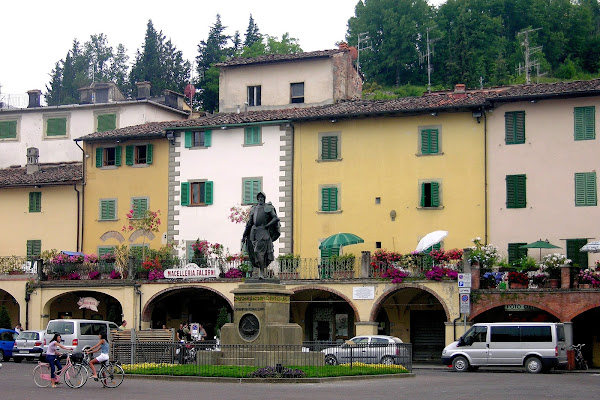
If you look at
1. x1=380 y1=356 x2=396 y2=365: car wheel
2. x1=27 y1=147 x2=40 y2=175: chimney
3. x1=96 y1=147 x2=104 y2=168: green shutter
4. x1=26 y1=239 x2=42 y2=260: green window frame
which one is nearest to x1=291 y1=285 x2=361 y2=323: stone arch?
x1=380 y1=356 x2=396 y2=365: car wheel

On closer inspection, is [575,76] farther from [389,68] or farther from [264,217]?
[264,217]

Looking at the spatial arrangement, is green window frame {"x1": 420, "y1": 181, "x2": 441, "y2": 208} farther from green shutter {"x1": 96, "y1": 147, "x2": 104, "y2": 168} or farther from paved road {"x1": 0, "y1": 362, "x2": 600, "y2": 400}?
green shutter {"x1": 96, "y1": 147, "x2": 104, "y2": 168}

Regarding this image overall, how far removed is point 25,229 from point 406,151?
19.2 metres

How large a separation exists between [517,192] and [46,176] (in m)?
22.9

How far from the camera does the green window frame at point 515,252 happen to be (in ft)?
141

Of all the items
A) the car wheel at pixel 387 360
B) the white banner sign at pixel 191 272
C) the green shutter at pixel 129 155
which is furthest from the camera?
the green shutter at pixel 129 155

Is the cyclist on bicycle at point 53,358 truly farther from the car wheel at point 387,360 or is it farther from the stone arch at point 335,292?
the stone arch at point 335,292

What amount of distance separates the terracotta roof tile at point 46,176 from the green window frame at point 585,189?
75.3 feet

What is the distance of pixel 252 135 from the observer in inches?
1909

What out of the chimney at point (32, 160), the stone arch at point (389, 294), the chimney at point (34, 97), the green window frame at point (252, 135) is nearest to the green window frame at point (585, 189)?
the stone arch at point (389, 294)

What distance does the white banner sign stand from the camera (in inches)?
1778

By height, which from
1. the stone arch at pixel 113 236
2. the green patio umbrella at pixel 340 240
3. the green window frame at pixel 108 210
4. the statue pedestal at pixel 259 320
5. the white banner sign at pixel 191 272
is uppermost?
the green window frame at pixel 108 210

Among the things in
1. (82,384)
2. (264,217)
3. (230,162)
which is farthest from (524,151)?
(82,384)

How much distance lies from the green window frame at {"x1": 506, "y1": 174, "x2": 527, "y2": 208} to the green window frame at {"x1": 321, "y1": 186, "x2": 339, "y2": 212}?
290 inches
